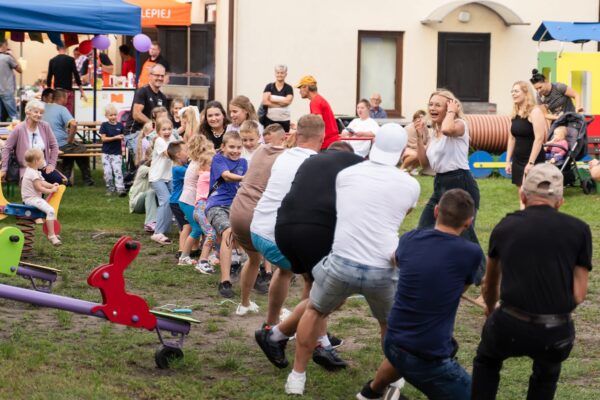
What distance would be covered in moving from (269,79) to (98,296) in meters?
14.1

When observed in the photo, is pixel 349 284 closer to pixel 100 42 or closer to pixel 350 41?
pixel 100 42

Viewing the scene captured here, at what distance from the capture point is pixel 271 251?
286 inches

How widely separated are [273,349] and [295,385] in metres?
0.55

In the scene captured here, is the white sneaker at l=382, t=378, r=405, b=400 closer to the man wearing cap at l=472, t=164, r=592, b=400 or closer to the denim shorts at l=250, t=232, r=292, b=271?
the man wearing cap at l=472, t=164, r=592, b=400

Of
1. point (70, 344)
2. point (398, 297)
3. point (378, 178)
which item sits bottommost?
point (70, 344)

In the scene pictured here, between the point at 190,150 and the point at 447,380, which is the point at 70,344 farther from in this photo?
the point at 190,150

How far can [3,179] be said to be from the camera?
14406mm

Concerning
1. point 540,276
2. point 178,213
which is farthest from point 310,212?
point 178,213

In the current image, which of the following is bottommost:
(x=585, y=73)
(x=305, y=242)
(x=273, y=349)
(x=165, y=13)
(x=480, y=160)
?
(x=273, y=349)

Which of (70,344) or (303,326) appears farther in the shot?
(70,344)

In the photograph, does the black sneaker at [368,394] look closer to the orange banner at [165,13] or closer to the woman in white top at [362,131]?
the woman in white top at [362,131]

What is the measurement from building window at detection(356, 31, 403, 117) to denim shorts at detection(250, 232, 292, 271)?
1662 centimetres

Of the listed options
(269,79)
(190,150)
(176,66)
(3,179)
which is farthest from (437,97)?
(176,66)

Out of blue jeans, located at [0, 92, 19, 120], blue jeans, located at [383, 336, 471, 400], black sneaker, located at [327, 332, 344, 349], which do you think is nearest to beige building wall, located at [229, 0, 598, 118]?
blue jeans, located at [0, 92, 19, 120]
